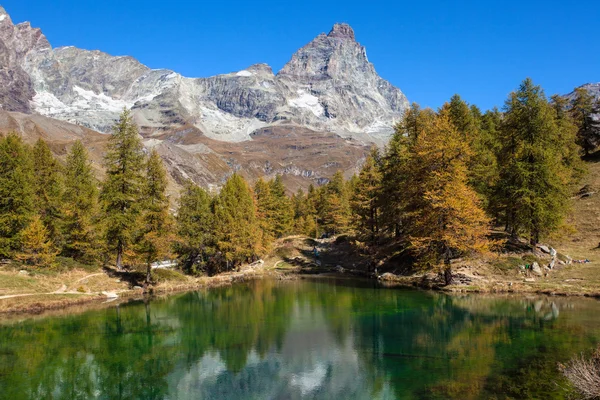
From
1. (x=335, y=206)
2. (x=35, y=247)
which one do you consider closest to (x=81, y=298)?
(x=35, y=247)

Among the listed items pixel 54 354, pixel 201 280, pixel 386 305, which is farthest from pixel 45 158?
pixel 386 305

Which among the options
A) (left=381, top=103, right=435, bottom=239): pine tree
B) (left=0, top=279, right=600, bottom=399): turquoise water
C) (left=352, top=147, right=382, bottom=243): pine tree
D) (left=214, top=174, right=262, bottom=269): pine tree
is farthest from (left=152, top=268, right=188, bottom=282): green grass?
(left=381, top=103, right=435, bottom=239): pine tree

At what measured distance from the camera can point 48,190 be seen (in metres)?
51.2

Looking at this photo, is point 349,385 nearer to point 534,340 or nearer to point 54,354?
point 534,340

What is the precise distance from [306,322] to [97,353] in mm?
14244

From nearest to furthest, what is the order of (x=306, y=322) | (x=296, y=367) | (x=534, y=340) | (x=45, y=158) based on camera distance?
1. (x=296, y=367)
2. (x=534, y=340)
3. (x=306, y=322)
4. (x=45, y=158)

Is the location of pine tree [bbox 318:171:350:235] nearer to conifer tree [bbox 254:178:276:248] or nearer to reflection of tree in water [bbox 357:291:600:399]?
conifer tree [bbox 254:178:276:248]

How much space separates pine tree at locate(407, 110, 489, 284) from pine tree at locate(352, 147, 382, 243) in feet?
39.5

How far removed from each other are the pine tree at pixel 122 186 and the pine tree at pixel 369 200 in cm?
2816

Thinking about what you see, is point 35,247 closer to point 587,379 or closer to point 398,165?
point 398,165

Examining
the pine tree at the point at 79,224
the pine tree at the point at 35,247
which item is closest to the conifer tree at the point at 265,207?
the pine tree at the point at 79,224

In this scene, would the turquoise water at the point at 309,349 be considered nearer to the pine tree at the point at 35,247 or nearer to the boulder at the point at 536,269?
the boulder at the point at 536,269

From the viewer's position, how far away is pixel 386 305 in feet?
117

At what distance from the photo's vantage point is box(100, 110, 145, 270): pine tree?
4612 cm
